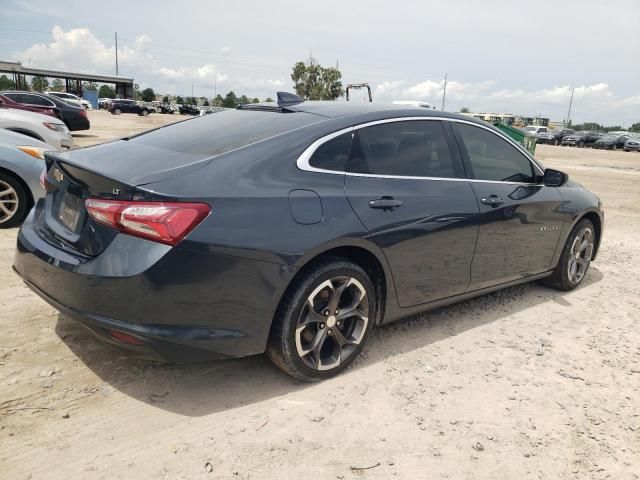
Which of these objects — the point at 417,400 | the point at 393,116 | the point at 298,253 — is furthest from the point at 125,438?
the point at 393,116

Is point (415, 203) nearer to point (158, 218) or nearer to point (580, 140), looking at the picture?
point (158, 218)

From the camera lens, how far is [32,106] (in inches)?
717

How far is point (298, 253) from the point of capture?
2.67 meters

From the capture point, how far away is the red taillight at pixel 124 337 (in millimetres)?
2434

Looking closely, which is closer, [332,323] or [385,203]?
[332,323]

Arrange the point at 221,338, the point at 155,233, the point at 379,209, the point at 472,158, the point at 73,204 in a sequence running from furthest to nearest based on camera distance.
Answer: the point at 472,158, the point at 379,209, the point at 73,204, the point at 221,338, the point at 155,233

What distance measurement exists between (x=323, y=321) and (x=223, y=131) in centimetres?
131

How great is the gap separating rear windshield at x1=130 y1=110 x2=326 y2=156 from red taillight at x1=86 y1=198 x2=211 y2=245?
48cm

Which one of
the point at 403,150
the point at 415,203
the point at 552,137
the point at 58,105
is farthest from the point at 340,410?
the point at 552,137

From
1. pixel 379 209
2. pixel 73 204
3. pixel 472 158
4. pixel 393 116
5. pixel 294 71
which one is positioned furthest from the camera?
pixel 294 71

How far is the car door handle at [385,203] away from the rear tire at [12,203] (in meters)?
4.37

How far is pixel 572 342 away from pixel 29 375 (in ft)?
11.9

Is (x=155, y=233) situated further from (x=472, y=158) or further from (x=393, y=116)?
(x=472, y=158)

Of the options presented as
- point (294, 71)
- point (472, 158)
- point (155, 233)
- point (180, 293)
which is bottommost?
point (180, 293)
